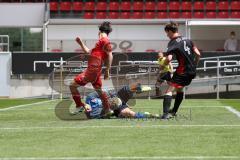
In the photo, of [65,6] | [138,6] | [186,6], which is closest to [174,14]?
[186,6]

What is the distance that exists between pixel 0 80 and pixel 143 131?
1812 cm

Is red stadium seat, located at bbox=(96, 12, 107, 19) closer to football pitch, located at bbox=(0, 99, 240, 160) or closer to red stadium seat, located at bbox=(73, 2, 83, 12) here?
red stadium seat, located at bbox=(73, 2, 83, 12)

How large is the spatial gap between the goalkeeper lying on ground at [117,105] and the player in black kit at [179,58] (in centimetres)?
40

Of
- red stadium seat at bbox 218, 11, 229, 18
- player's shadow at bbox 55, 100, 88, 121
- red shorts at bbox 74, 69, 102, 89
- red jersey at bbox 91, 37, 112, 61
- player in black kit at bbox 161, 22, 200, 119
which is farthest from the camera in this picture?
red stadium seat at bbox 218, 11, 229, 18

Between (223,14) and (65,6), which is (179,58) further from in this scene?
(65,6)

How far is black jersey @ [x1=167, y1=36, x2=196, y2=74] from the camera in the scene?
12.2 m

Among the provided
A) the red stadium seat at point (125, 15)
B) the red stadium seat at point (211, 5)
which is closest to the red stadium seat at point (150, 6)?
the red stadium seat at point (125, 15)

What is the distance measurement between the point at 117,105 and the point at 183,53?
1.48 meters

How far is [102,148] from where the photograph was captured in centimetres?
809

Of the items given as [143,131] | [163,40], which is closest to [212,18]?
[163,40]

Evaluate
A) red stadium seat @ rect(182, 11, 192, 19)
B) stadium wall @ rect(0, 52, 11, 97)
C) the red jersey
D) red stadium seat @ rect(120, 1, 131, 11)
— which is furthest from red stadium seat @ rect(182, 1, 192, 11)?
the red jersey

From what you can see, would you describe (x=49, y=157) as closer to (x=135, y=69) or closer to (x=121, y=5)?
(x=135, y=69)

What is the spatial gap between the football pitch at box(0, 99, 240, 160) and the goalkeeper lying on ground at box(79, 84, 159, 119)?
365 mm

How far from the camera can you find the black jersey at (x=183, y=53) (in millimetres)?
12188
